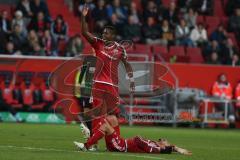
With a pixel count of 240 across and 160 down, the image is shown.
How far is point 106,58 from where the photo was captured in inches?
600

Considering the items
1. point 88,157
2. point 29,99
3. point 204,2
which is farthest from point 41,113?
point 88,157

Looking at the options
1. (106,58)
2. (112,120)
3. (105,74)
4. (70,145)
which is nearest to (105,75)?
(105,74)

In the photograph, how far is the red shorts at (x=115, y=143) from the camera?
47.2ft

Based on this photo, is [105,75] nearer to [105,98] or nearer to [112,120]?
[105,98]

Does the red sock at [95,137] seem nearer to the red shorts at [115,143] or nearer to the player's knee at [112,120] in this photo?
the red shorts at [115,143]

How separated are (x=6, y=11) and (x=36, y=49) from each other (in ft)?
6.49

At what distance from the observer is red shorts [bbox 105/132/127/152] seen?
566 inches

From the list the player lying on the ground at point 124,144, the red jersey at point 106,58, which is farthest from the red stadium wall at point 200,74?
the player lying on the ground at point 124,144

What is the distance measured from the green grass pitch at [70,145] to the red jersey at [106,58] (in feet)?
4.24

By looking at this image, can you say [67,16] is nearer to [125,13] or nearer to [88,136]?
[125,13]

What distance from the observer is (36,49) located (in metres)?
27.2

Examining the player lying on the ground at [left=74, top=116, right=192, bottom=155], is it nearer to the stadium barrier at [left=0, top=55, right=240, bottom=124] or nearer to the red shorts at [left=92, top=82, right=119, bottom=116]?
the red shorts at [left=92, top=82, right=119, bottom=116]

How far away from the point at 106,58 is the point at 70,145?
2.09m

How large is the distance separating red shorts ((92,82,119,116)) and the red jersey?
3.8 inches
